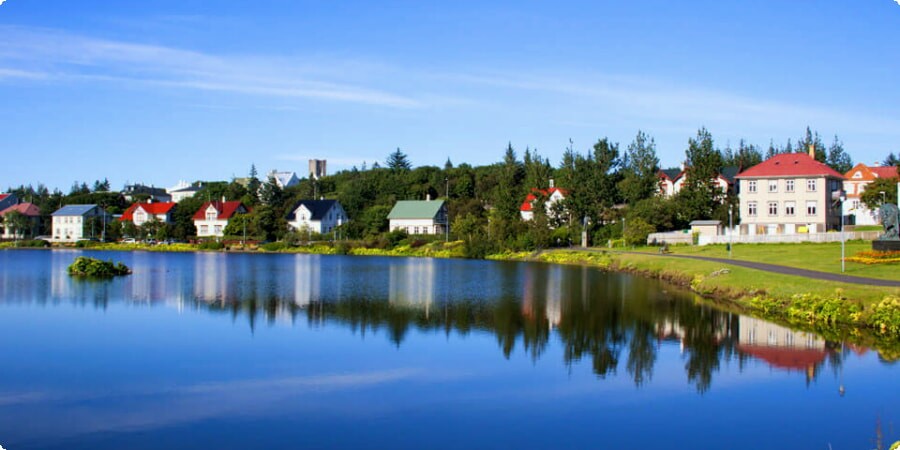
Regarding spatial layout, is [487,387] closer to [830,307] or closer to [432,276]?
[830,307]

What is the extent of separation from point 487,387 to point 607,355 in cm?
514

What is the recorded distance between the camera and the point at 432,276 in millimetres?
48406

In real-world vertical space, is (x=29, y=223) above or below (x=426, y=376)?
above

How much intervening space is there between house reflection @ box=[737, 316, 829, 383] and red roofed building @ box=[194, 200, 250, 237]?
86.7 metres

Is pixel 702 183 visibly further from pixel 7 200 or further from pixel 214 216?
pixel 7 200

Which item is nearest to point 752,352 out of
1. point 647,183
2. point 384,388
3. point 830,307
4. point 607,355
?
point 607,355

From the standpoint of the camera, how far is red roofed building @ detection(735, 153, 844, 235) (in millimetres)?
63406

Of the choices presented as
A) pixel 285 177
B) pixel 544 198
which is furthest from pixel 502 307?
pixel 285 177

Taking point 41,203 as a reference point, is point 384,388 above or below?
below

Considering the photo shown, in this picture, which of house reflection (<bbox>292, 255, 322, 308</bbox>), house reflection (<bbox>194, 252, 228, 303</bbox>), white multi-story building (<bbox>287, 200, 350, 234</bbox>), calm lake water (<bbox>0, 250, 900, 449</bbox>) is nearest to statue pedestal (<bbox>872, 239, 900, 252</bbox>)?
calm lake water (<bbox>0, 250, 900, 449</bbox>)

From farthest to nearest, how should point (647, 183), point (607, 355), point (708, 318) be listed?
point (647, 183) < point (708, 318) < point (607, 355)

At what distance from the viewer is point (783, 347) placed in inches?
898

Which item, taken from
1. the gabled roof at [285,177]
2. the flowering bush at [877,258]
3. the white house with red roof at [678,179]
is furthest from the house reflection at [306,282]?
the gabled roof at [285,177]

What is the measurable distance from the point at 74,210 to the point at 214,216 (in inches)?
874
